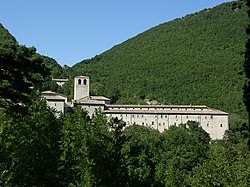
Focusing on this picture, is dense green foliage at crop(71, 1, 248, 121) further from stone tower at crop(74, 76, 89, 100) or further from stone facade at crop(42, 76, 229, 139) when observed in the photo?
stone tower at crop(74, 76, 89, 100)

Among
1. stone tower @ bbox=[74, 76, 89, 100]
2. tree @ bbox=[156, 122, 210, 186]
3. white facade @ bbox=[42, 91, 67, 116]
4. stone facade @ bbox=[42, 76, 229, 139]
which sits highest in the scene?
stone tower @ bbox=[74, 76, 89, 100]

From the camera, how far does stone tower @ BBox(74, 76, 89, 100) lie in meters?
93.6

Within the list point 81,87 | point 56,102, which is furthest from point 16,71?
point 81,87

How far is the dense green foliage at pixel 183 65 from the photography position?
4574 inches

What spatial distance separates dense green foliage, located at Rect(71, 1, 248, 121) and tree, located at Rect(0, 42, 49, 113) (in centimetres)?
8525

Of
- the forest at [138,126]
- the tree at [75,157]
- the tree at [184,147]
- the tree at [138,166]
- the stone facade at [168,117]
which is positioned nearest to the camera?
the forest at [138,126]

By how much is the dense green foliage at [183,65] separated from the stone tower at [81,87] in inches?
667

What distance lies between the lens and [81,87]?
94438mm

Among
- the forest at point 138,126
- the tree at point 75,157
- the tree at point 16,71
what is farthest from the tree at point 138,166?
the tree at point 16,71

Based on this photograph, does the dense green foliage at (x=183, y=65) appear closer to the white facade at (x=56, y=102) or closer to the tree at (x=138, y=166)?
the white facade at (x=56, y=102)

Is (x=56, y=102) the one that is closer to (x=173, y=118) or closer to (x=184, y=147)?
(x=173, y=118)

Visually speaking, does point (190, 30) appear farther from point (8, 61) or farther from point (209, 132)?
point (8, 61)

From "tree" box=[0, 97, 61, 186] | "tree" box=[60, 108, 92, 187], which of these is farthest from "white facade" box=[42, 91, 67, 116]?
"tree" box=[0, 97, 61, 186]

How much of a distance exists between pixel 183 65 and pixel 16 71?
123336 mm
